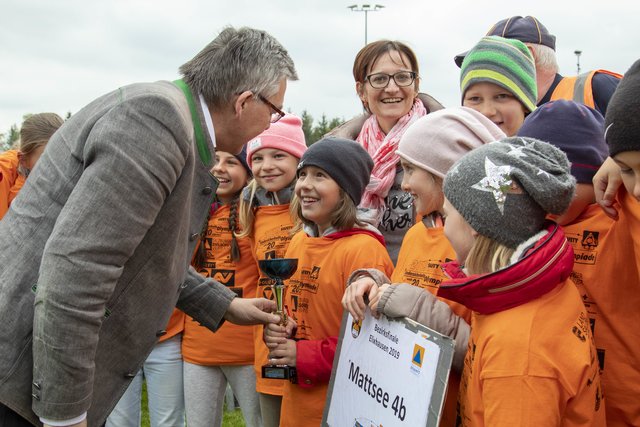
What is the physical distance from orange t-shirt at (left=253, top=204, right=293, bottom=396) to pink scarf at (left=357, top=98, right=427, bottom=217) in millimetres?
629

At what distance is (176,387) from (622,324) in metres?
3.12

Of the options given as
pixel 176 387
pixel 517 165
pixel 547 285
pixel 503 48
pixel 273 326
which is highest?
pixel 503 48

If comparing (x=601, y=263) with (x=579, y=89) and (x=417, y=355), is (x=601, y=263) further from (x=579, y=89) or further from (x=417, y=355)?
(x=579, y=89)

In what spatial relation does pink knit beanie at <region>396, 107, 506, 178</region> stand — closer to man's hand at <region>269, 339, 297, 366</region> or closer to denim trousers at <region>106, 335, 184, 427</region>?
man's hand at <region>269, 339, 297, 366</region>

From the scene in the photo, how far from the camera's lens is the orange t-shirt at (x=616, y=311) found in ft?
7.57

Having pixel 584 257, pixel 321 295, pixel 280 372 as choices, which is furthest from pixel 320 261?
pixel 584 257

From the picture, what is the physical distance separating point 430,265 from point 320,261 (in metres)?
0.83

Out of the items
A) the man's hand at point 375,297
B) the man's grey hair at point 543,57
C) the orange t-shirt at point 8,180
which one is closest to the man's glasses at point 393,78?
the man's grey hair at point 543,57

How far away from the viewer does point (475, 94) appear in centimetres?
349

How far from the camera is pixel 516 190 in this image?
2.17m

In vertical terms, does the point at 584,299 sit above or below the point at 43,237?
below

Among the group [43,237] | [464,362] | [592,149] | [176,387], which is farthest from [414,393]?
[176,387]

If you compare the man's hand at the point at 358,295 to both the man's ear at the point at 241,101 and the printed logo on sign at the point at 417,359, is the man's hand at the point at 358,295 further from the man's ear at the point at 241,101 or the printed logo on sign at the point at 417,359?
the man's ear at the point at 241,101

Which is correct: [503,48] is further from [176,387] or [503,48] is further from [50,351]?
[176,387]
